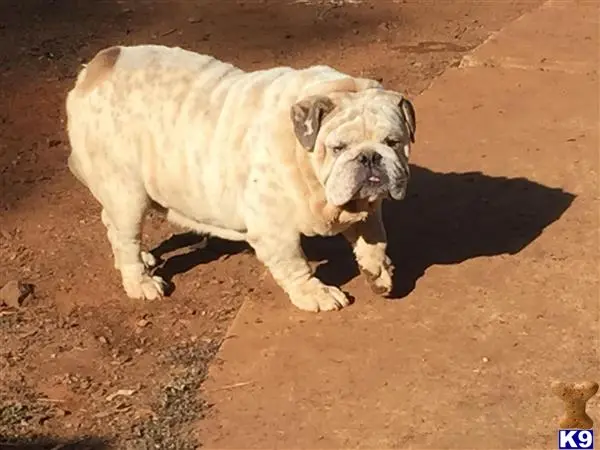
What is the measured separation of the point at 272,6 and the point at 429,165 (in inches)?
162

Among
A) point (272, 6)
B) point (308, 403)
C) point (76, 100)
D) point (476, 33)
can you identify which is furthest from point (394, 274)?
point (272, 6)

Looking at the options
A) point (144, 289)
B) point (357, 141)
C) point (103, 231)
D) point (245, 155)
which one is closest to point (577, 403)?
point (357, 141)

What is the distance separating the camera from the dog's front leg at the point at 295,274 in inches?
225

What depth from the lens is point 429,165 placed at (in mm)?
7305

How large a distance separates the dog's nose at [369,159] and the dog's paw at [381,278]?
772 mm

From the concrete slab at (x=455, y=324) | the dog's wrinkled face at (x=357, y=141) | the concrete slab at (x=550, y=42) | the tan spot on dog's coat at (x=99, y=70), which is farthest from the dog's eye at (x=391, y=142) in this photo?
the concrete slab at (x=550, y=42)

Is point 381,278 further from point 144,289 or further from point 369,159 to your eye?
point 144,289

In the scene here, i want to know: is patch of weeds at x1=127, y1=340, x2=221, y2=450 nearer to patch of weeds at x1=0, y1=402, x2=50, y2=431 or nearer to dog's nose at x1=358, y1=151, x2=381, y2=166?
patch of weeds at x1=0, y1=402, x2=50, y2=431

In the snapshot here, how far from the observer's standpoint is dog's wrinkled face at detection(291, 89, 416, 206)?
5.24 m

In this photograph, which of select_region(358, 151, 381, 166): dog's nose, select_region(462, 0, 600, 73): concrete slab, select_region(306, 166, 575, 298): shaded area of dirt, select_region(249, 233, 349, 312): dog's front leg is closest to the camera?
select_region(358, 151, 381, 166): dog's nose

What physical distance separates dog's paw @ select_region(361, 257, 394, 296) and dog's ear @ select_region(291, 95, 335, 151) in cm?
77

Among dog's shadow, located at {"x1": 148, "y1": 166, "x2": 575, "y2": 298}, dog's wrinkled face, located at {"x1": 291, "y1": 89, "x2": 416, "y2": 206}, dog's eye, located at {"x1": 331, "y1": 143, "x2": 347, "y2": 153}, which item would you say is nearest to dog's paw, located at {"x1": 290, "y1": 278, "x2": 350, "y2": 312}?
dog's shadow, located at {"x1": 148, "y1": 166, "x2": 575, "y2": 298}

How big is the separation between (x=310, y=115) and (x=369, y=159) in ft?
1.04

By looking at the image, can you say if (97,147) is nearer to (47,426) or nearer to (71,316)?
(71,316)
